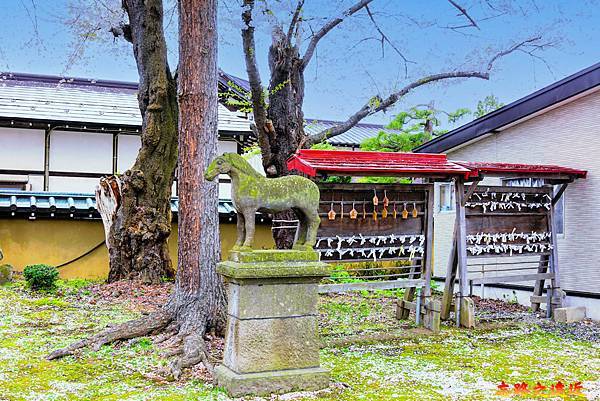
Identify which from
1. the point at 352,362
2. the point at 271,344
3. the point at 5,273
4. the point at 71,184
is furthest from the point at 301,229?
the point at 71,184

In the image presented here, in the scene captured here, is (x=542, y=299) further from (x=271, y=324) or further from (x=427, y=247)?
(x=271, y=324)

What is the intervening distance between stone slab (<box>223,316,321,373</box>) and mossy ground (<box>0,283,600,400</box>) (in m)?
0.34

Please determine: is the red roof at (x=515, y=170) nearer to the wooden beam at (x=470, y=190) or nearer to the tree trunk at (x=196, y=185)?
the wooden beam at (x=470, y=190)

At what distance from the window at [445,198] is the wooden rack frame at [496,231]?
3328mm

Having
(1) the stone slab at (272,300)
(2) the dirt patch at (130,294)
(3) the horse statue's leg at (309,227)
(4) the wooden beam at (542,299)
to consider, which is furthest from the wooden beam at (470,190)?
(2) the dirt patch at (130,294)

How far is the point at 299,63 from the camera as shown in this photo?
11.4m

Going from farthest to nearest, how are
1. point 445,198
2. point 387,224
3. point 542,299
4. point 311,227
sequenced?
point 445,198 → point 542,299 → point 387,224 → point 311,227

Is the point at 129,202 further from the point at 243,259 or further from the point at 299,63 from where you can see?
the point at 243,259

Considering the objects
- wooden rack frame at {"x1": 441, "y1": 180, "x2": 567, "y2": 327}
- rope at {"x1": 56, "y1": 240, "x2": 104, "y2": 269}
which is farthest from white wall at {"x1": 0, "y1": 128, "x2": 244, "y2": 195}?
wooden rack frame at {"x1": 441, "y1": 180, "x2": 567, "y2": 327}

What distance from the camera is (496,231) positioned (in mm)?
9648

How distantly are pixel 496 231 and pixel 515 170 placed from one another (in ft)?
3.67

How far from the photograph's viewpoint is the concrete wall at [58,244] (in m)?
13.5

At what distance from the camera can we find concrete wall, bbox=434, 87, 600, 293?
995cm

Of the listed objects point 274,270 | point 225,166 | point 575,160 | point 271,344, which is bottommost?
point 271,344
